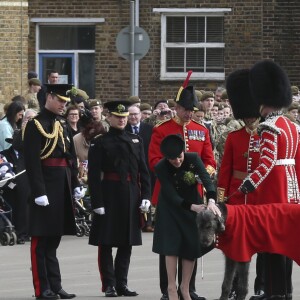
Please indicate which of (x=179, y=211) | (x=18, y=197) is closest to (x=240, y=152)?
(x=179, y=211)

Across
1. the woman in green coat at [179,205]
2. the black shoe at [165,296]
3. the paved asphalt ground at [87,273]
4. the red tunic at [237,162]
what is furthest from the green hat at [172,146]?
the paved asphalt ground at [87,273]

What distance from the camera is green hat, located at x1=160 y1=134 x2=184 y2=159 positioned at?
1173 cm

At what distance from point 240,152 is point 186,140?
868 mm

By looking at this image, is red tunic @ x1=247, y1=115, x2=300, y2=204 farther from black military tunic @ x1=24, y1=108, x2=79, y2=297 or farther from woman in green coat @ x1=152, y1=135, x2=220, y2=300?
black military tunic @ x1=24, y1=108, x2=79, y2=297

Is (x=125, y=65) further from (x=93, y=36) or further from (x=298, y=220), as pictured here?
(x=298, y=220)

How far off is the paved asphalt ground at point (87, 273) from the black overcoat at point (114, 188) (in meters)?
0.60

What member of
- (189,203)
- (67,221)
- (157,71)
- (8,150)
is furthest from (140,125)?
(157,71)

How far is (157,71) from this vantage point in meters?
29.0

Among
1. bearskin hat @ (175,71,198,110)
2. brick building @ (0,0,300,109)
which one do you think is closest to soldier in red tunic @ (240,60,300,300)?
bearskin hat @ (175,71,198,110)

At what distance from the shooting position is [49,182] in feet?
42.2

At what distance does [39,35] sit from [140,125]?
35.6 ft

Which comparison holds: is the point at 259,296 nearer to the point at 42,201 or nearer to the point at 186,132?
the point at 186,132

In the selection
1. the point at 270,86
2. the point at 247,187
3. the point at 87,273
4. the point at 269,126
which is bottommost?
the point at 87,273

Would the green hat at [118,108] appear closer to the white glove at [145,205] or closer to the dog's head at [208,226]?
the white glove at [145,205]
